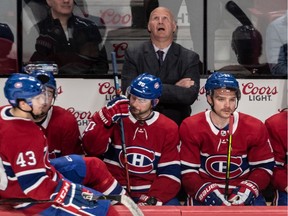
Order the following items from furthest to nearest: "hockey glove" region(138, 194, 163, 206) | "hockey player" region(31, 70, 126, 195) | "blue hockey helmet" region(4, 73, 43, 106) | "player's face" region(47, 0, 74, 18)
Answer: "player's face" region(47, 0, 74, 18)
"hockey glove" region(138, 194, 163, 206)
"hockey player" region(31, 70, 126, 195)
"blue hockey helmet" region(4, 73, 43, 106)

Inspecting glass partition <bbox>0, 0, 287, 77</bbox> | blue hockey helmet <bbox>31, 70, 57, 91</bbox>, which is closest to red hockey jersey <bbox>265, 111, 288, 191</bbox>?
glass partition <bbox>0, 0, 287, 77</bbox>

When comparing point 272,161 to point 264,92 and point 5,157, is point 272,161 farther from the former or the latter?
point 5,157

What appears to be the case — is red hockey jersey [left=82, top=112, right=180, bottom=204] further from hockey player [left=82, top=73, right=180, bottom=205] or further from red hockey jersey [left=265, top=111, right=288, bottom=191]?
red hockey jersey [left=265, top=111, right=288, bottom=191]

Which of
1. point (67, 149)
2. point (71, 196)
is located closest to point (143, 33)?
point (67, 149)

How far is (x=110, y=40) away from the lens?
5129mm

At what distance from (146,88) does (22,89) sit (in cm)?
Result: 90

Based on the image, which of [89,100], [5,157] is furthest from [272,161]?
[5,157]

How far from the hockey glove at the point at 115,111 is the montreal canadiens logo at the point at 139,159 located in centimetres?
23

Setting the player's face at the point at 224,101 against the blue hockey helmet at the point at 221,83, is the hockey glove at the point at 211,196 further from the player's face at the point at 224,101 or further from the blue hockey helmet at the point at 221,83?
the blue hockey helmet at the point at 221,83

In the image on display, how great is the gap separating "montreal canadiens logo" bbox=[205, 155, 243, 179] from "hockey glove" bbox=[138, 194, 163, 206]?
368 mm

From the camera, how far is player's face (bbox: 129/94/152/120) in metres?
4.24

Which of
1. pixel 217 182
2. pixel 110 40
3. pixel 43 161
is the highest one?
pixel 110 40

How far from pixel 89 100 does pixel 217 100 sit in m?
1.10

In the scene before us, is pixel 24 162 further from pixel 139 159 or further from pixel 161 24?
pixel 161 24
